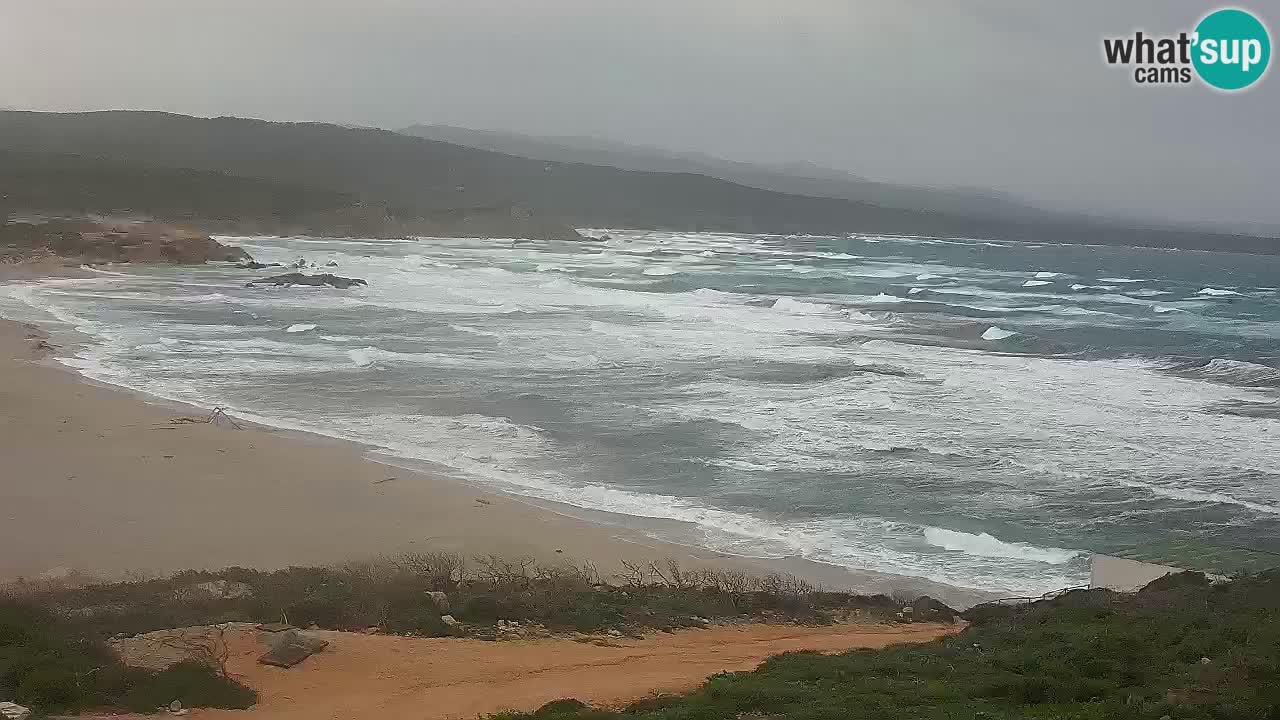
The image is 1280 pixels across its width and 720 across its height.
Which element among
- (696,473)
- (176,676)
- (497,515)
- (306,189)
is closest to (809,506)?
(696,473)

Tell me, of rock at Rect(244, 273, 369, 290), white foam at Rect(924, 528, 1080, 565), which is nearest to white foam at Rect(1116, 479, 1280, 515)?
white foam at Rect(924, 528, 1080, 565)

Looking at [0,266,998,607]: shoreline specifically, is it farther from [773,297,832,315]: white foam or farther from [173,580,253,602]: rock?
[773,297,832,315]: white foam

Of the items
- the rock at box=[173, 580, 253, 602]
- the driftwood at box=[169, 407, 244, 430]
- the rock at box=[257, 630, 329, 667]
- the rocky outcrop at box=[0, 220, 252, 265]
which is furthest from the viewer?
the rocky outcrop at box=[0, 220, 252, 265]

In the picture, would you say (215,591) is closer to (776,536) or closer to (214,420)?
(776,536)

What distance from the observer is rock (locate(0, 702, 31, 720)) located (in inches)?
273

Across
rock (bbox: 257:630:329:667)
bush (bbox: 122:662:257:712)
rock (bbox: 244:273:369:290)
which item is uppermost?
rock (bbox: 244:273:369:290)

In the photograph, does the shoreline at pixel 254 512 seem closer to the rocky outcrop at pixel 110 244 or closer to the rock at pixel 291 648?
the rock at pixel 291 648

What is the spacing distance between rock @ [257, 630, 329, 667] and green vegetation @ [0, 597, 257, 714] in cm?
64

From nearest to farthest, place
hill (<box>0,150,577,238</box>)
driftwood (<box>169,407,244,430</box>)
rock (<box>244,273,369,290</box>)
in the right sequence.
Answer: driftwood (<box>169,407,244,430</box>)
rock (<box>244,273,369,290</box>)
hill (<box>0,150,577,238</box>)

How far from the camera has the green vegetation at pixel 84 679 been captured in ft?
24.5

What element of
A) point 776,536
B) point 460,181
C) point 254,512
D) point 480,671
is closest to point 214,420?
point 254,512

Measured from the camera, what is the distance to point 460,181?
121562 millimetres

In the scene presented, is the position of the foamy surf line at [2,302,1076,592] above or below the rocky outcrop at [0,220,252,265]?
below

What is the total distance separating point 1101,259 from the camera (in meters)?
97.9
